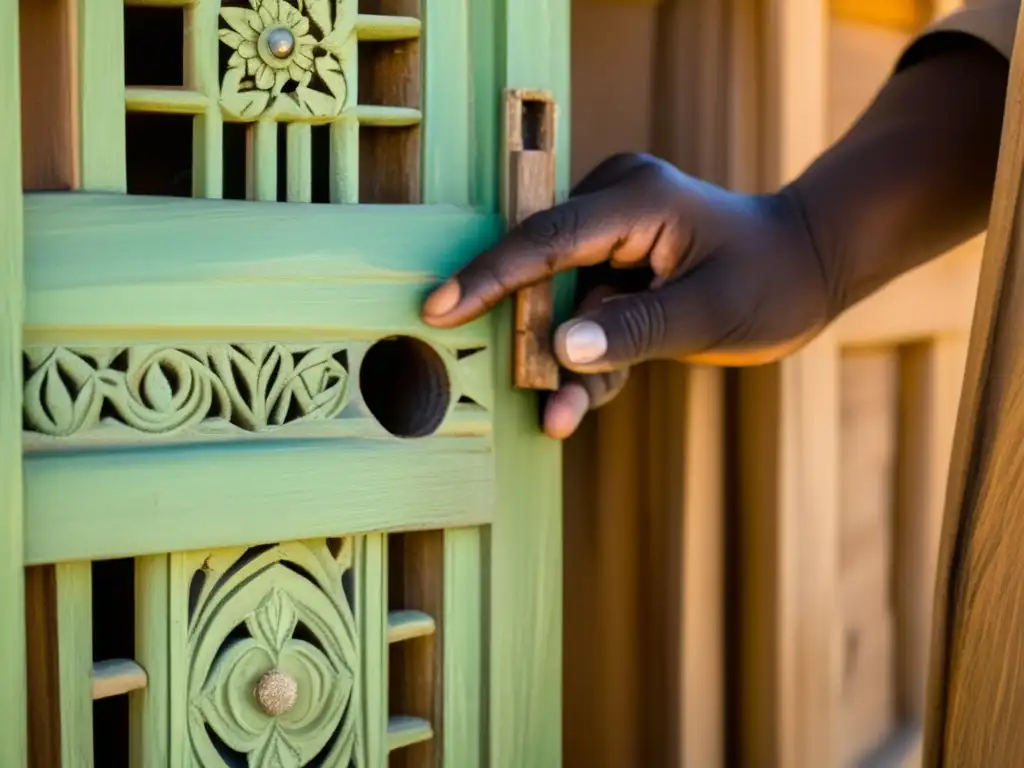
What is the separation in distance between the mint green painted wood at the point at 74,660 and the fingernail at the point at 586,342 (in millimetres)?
332

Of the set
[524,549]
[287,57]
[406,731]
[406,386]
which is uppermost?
[287,57]

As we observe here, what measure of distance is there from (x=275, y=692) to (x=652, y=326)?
340mm

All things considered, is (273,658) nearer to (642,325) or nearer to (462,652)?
(462,652)

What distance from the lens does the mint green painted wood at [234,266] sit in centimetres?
75

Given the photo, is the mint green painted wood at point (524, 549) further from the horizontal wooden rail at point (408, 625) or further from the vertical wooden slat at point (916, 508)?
the vertical wooden slat at point (916, 508)

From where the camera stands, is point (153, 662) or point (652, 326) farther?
point (652, 326)

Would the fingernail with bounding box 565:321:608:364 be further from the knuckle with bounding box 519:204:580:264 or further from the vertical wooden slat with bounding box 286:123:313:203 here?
the vertical wooden slat with bounding box 286:123:313:203

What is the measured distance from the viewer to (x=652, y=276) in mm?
1011

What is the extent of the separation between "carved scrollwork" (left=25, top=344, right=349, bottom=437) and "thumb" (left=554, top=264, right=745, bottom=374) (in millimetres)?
157

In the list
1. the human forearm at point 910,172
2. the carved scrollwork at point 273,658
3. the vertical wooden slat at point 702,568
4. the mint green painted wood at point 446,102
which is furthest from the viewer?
the vertical wooden slat at point 702,568

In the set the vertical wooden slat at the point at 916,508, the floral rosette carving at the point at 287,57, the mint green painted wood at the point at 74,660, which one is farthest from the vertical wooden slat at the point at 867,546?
the mint green painted wood at the point at 74,660

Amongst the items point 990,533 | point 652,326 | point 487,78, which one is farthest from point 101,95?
point 990,533

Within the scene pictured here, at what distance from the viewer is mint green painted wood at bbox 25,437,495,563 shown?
745mm

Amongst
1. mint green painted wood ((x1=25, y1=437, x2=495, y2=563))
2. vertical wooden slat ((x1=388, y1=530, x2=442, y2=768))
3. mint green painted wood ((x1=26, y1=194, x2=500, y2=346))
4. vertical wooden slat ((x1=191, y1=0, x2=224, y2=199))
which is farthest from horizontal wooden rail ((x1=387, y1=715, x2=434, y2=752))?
vertical wooden slat ((x1=191, y1=0, x2=224, y2=199))
